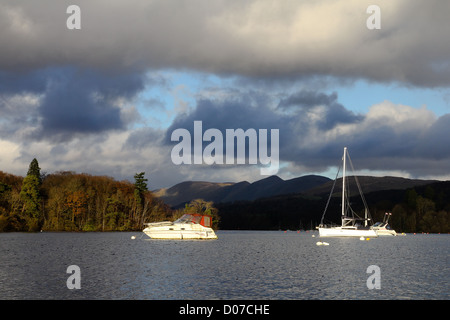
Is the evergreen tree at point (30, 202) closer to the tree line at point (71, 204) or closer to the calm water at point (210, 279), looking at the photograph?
the tree line at point (71, 204)

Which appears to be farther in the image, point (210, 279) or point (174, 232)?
point (174, 232)

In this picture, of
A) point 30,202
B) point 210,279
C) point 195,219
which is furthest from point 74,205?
A: point 210,279

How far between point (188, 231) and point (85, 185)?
88.9 meters

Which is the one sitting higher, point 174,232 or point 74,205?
point 74,205

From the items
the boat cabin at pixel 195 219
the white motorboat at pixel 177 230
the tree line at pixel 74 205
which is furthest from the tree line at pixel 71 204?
the white motorboat at pixel 177 230

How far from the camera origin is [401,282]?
152 feet

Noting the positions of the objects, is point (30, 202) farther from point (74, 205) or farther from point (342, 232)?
point (342, 232)

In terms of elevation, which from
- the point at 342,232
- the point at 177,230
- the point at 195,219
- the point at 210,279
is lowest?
the point at 342,232

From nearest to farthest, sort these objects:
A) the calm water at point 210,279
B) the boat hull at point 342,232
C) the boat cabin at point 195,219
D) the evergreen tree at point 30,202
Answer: the calm water at point 210,279 → the boat cabin at point 195,219 → the boat hull at point 342,232 → the evergreen tree at point 30,202

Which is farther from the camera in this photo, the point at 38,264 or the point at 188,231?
the point at 188,231

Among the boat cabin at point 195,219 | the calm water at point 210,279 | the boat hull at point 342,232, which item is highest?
the boat cabin at point 195,219

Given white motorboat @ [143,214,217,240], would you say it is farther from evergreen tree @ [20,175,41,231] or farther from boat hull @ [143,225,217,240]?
evergreen tree @ [20,175,41,231]
